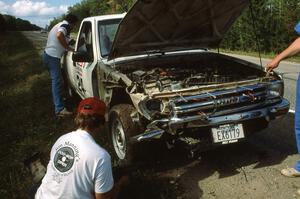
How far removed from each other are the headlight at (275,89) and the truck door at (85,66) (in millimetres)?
2517

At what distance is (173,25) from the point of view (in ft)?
18.8

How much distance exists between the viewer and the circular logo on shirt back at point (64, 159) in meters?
2.74

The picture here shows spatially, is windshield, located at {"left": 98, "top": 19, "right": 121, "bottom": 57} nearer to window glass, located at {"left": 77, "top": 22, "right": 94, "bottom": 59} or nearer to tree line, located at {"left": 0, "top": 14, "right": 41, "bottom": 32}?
window glass, located at {"left": 77, "top": 22, "right": 94, "bottom": 59}

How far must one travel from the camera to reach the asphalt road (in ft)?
13.5

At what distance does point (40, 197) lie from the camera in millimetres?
2898

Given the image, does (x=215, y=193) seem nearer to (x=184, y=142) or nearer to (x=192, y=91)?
(x=184, y=142)

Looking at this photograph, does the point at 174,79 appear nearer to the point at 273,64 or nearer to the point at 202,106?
the point at 202,106

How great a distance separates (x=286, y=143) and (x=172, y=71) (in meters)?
1.85

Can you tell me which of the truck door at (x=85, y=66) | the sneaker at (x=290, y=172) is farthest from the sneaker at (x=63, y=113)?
the sneaker at (x=290, y=172)

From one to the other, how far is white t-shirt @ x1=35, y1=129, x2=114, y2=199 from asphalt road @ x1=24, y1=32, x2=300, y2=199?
132cm

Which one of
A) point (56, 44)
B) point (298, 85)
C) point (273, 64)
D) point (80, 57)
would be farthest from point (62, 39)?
point (298, 85)

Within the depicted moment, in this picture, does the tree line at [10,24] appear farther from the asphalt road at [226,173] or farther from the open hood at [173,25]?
the asphalt road at [226,173]

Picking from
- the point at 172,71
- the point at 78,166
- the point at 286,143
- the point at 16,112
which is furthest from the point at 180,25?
the point at 16,112

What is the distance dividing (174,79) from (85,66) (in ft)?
5.91
